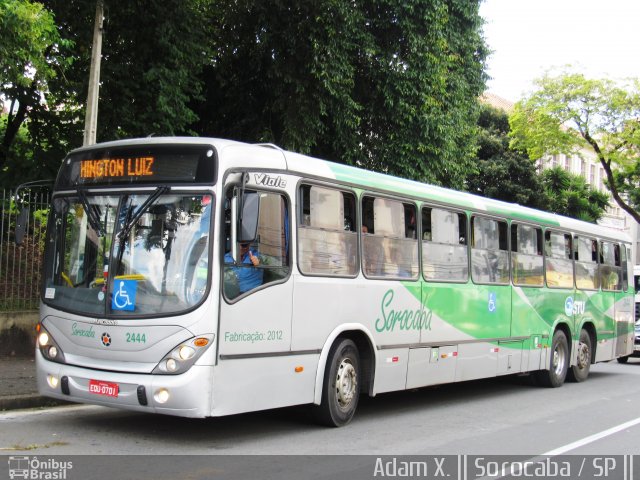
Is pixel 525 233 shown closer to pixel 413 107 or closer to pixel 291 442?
pixel 413 107

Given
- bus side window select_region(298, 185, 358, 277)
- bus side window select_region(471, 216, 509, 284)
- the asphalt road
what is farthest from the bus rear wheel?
bus side window select_region(298, 185, 358, 277)

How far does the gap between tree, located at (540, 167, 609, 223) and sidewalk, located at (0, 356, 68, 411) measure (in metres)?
28.1

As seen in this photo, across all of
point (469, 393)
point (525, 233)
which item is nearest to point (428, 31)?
point (525, 233)

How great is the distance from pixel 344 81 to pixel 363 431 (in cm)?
950

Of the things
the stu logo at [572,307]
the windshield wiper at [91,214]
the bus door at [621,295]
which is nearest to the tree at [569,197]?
the bus door at [621,295]

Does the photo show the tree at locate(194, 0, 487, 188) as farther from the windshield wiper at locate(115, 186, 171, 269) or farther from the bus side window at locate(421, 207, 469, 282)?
the windshield wiper at locate(115, 186, 171, 269)

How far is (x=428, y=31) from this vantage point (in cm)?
1745

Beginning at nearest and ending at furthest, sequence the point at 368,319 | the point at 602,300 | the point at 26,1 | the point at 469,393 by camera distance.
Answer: the point at 368,319, the point at 26,1, the point at 469,393, the point at 602,300

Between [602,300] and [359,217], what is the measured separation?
8719 millimetres

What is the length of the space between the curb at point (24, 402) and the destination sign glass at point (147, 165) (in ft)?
9.24

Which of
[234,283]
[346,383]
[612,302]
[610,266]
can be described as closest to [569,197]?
[610,266]

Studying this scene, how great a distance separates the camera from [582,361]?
49.4ft

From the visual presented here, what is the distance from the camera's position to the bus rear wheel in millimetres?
14875

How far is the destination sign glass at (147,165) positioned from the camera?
7.34 meters
